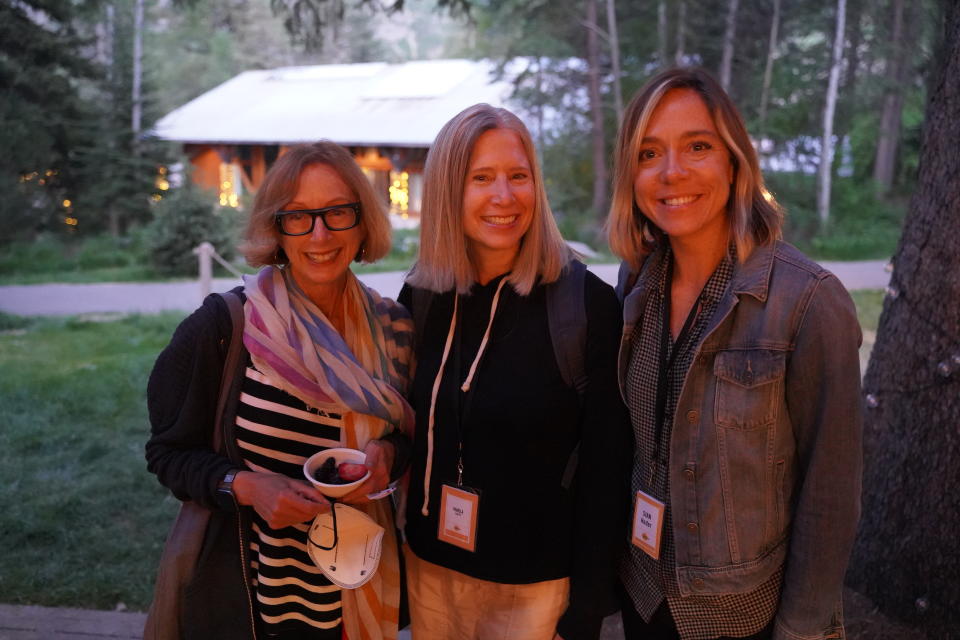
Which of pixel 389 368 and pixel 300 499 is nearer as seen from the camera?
pixel 300 499

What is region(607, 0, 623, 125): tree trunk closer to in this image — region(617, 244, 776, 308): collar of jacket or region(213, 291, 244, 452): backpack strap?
region(617, 244, 776, 308): collar of jacket

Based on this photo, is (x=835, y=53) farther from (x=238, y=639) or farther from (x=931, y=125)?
(x=238, y=639)

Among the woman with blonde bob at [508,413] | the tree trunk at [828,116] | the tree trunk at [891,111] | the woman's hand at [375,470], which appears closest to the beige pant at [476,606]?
the woman with blonde bob at [508,413]

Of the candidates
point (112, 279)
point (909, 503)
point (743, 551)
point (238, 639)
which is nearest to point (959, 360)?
point (909, 503)

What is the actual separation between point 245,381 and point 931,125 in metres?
2.71

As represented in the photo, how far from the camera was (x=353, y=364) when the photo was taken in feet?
7.03

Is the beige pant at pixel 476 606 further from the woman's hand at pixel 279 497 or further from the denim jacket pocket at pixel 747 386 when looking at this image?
the denim jacket pocket at pixel 747 386

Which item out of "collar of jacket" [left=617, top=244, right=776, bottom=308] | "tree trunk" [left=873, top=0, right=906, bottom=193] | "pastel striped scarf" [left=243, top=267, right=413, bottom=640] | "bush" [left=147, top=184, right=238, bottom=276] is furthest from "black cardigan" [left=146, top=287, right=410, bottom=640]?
"tree trunk" [left=873, top=0, right=906, bottom=193]

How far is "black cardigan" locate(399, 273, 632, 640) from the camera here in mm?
2021

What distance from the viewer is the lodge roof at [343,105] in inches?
926

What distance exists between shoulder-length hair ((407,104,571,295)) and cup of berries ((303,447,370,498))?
20.7 inches

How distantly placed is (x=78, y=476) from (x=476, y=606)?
441cm

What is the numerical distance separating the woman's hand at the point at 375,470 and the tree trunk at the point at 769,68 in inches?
884

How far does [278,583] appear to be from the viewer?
6.94ft
